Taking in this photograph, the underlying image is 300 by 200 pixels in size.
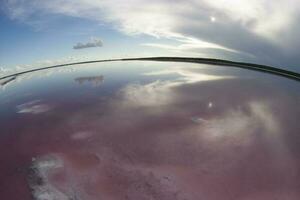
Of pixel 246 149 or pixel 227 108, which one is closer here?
pixel 246 149

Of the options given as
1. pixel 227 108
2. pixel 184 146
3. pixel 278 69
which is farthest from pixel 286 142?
pixel 278 69

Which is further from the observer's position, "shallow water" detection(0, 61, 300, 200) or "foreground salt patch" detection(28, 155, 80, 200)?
"shallow water" detection(0, 61, 300, 200)

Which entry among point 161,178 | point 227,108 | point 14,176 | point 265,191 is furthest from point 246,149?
point 14,176

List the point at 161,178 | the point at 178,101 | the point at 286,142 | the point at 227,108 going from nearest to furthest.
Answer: the point at 161,178
the point at 286,142
the point at 227,108
the point at 178,101

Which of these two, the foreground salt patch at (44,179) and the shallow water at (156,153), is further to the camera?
the shallow water at (156,153)

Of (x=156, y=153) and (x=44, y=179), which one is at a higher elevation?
(x=156, y=153)

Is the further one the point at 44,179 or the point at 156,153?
the point at 156,153

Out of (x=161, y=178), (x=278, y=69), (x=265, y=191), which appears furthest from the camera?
(x=278, y=69)

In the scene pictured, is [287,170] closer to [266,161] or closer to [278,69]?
[266,161]
